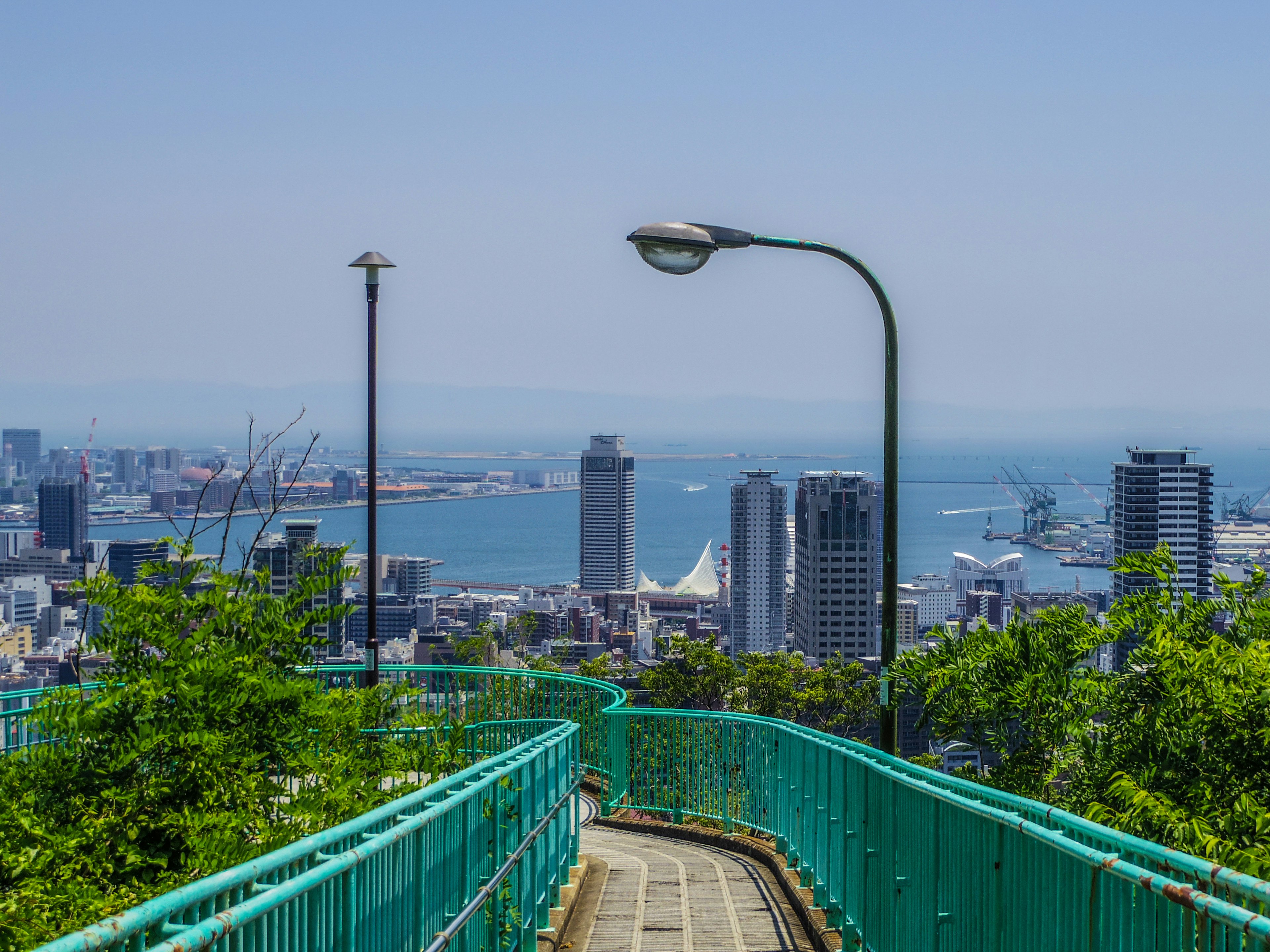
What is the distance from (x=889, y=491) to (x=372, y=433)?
6.80 m

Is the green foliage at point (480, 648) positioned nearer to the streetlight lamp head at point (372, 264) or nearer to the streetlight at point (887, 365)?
the streetlight lamp head at point (372, 264)

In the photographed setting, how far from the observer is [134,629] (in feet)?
18.6

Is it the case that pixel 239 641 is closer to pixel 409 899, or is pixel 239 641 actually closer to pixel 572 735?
pixel 572 735

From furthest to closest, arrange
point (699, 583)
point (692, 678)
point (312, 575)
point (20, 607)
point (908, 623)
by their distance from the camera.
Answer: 1. point (699, 583)
2. point (20, 607)
3. point (908, 623)
4. point (692, 678)
5. point (312, 575)

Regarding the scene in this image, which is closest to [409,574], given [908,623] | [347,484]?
[347,484]

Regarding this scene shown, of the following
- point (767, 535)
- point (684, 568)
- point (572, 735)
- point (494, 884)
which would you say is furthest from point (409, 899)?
point (684, 568)

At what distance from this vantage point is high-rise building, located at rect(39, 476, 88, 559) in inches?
4515

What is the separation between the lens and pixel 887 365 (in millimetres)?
7469

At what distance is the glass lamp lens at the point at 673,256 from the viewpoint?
24.5ft

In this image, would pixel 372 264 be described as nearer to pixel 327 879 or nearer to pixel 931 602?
pixel 327 879

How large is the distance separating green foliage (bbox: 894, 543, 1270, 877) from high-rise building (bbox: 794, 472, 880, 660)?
5786 centimetres

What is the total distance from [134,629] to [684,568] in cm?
18908

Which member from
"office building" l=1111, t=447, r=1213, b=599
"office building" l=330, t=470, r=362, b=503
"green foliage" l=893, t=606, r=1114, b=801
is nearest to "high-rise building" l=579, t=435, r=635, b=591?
"office building" l=330, t=470, r=362, b=503

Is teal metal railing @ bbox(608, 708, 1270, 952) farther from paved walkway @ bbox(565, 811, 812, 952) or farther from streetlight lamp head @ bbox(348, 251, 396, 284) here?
streetlight lamp head @ bbox(348, 251, 396, 284)
